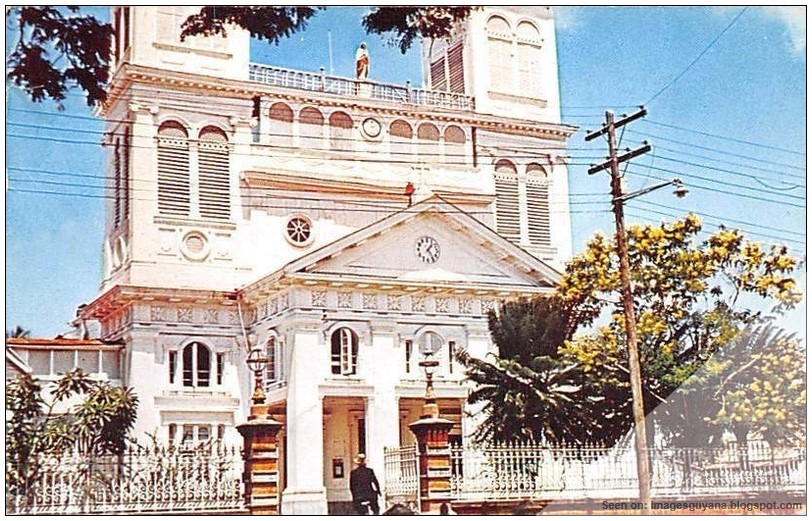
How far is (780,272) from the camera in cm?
949

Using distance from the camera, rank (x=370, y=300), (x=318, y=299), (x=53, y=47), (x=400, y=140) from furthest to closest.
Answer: (x=400, y=140) < (x=370, y=300) < (x=318, y=299) < (x=53, y=47)

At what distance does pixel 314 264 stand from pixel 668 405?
2691mm

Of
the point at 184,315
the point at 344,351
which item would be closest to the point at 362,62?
the point at 344,351

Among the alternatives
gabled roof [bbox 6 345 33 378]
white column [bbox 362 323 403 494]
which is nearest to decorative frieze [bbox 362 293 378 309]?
white column [bbox 362 323 403 494]

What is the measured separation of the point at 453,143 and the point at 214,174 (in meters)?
1.76

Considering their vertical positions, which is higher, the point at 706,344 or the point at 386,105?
the point at 386,105

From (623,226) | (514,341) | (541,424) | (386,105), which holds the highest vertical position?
(386,105)

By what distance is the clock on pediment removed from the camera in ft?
32.8

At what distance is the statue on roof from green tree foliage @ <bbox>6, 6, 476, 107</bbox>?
0.32m

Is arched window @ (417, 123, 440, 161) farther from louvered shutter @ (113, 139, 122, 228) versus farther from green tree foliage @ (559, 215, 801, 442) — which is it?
louvered shutter @ (113, 139, 122, 228)

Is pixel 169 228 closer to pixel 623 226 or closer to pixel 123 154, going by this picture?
pixel 123 154

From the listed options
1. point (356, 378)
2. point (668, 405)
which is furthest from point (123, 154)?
point (668, 405)

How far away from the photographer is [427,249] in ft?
32.9

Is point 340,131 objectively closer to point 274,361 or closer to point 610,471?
point 274,361
